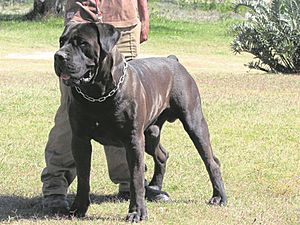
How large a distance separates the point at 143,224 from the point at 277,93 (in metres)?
8.62

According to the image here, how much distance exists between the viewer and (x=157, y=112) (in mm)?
6461

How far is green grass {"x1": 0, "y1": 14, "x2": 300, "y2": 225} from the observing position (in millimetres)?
6527

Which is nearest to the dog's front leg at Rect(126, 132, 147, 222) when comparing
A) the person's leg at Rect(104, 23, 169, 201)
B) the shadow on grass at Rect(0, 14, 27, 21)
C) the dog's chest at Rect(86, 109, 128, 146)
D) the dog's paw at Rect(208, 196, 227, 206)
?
the dog's chest at Rect(86, 109, 128, 146)

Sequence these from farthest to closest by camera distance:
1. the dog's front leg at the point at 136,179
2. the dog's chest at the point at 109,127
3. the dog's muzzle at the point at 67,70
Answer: the dog's front leg at the point at 136,179
the dog's chest at the point at 109,127
the dog's muzzle at the point at 67,70

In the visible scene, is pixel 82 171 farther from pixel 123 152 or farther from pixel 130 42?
pixel 130 42

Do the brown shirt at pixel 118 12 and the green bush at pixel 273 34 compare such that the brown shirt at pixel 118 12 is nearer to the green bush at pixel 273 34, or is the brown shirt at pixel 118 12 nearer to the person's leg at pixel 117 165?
the person's leg at pixel 117 165

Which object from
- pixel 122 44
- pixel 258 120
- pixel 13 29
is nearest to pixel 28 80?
pixel 258 120

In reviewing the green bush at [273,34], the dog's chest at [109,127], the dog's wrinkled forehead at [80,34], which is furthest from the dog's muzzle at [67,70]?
the green bush at [273,34]

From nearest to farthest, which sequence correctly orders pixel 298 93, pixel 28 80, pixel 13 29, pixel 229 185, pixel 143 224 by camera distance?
pixel 143 224
pixel 229 185
pixel 298 93
pixel 28 80
pixel 13 29

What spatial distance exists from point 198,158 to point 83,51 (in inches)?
134

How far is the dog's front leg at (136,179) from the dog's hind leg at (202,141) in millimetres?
761

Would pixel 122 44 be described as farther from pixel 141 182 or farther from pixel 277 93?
pixel 277 93

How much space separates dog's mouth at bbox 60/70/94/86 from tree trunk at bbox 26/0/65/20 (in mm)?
27985

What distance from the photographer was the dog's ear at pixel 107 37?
5676mm
